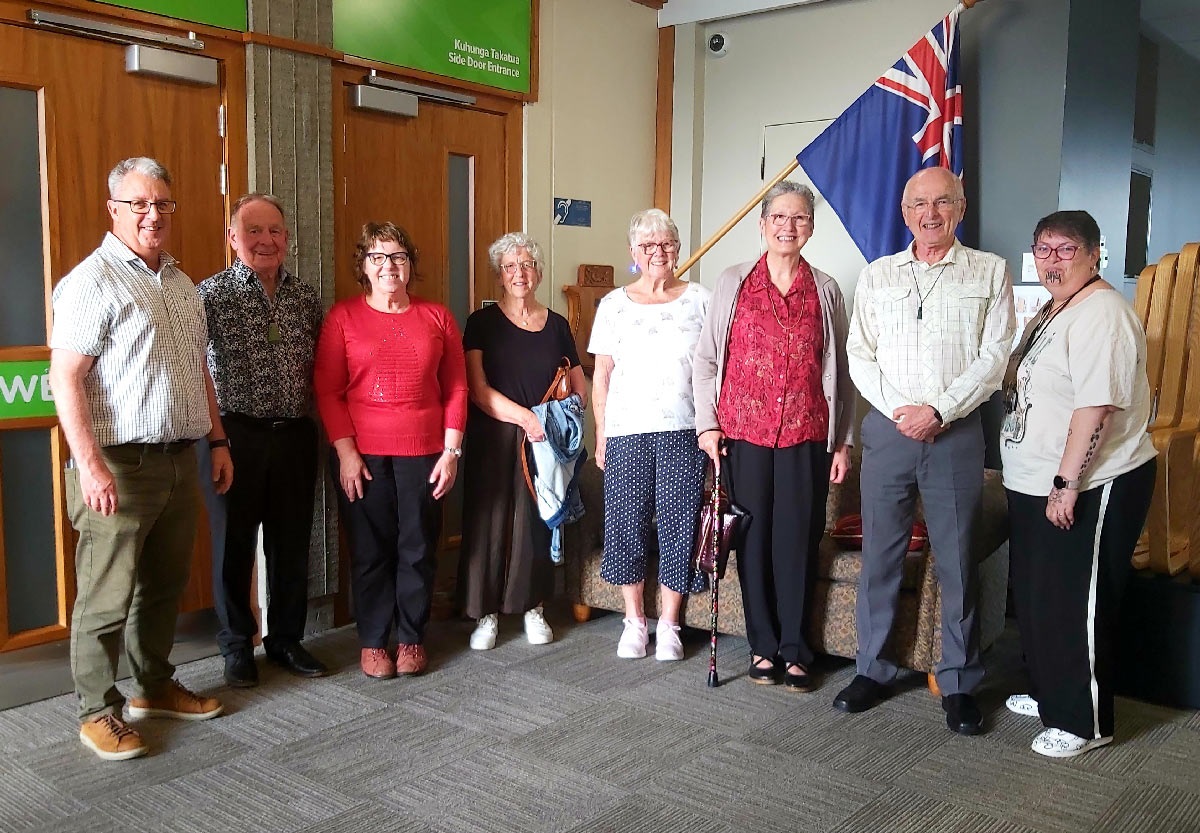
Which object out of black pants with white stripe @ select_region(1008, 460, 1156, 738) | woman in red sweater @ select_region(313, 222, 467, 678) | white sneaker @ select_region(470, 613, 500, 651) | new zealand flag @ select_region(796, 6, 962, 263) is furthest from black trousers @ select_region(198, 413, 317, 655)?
new zealand flag @ select_region(796, 6, 962, 263)

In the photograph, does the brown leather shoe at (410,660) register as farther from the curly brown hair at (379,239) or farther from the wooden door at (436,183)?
the wooden door at (436,183)

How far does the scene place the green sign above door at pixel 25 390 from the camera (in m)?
2.97

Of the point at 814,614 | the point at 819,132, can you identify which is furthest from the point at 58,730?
the point at 819,132

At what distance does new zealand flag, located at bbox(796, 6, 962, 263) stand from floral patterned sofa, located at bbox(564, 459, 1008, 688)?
116 centimetres

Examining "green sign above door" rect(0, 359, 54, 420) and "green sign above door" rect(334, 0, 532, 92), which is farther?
"green sign above door" rect(334, 0, 532, 92)

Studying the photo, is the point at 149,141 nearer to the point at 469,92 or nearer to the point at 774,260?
the point at 469,92

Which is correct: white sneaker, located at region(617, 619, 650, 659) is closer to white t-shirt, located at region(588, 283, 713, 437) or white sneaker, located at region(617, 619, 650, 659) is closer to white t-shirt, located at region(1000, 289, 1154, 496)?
white t-shirt, located at region(588, 283, 713, 437)

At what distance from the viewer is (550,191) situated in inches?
182

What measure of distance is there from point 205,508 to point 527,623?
1.15 m

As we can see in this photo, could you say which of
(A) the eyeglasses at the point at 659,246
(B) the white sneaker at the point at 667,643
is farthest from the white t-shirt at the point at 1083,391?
(B) the white sneaker at the point at 667,643

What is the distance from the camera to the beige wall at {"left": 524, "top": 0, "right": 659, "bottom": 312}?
15.0 ft

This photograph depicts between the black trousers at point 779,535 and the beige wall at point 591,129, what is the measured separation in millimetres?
1825

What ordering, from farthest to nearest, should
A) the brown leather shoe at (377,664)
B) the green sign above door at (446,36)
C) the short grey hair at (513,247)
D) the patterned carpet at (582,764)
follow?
the green sign above door at (446,36)
the short grey hair at (513,247)
the brown leather shoe at (377,664)
the patterned carpet at (582,764)

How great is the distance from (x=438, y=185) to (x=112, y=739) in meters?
2.36
